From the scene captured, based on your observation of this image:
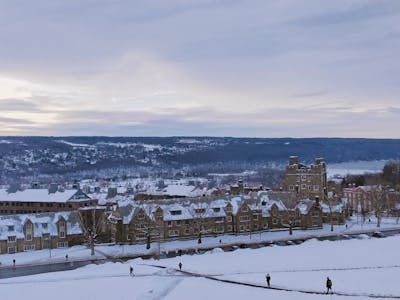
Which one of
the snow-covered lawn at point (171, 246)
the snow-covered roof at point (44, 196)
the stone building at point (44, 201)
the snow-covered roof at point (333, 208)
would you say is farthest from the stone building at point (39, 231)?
the snow-covered roof at point (333, 208)

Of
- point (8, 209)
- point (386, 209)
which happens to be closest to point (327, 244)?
point (386, 209)

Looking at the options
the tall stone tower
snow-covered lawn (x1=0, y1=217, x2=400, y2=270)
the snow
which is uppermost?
the tall stone tower

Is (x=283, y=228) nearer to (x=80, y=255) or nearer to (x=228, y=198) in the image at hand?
(x=228, y=198)

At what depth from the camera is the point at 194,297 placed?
45938 millimetres

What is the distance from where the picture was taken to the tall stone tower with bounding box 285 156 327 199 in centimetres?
11050

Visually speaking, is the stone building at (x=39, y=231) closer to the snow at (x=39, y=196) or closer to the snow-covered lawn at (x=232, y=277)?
the snow-covered lawn at (x=232, y=277)

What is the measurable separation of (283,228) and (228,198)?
1044 centimetres

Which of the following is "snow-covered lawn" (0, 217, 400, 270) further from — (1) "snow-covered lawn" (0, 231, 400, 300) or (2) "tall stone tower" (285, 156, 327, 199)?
(2) "tall stone tower" (285, 156, 327, 199)

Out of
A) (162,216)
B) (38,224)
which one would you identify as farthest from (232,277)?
(38,224)

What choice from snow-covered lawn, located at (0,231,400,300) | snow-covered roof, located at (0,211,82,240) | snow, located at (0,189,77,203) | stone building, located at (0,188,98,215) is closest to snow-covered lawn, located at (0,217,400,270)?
snow-covered roof, located at (0,211,82,240)

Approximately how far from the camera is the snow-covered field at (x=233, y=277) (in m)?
47.0

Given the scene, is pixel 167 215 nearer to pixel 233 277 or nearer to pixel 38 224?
pixel 38 224

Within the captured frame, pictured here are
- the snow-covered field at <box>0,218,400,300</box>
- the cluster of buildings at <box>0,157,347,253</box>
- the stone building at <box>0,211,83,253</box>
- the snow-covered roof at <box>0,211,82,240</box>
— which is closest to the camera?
the snow-covered field at <box>0,218,400,300</box>

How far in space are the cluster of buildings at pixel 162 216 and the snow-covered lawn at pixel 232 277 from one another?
16794mm
